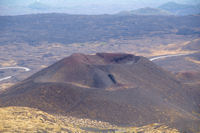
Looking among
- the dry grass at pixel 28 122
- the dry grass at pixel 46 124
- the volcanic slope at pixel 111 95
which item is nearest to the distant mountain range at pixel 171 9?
the volcanic slope at pixel 111 95

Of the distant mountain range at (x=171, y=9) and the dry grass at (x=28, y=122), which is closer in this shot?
the dry grass at (x=28, y=122)

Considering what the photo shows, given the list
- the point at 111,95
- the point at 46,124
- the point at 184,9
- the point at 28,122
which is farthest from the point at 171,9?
the point at 28,122

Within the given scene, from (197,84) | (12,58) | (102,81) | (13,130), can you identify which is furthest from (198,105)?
(12,58)

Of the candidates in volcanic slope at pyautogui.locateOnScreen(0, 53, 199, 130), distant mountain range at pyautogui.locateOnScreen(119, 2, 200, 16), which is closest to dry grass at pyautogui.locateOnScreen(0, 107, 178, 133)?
volcanic slope at pyautogui.locateOnScreen(0, 53, 199, 130)

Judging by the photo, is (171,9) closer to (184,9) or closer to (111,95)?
(184,9)

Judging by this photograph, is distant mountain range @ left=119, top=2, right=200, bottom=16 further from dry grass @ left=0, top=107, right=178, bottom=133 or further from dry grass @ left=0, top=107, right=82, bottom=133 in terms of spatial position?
dry grass @ left=0, top=107, right=82, bottom=133

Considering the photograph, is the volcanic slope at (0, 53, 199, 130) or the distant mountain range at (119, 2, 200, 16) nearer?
the volcanic slope at (0, 53, 199, 130)

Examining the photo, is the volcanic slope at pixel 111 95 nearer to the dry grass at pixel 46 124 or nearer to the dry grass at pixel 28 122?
the dry grass at pixel 46 124

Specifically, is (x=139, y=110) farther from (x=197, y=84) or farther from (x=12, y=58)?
(x=12, y=58)
